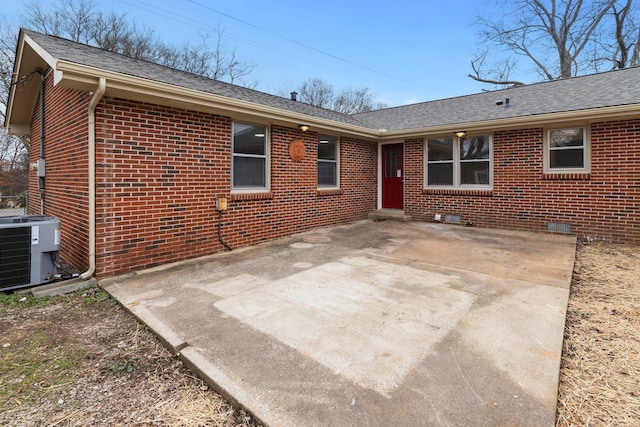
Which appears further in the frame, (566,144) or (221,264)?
(566,144)

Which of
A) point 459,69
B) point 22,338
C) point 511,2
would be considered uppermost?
point 511,2

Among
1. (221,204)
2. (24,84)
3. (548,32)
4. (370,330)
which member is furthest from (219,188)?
(548,32)

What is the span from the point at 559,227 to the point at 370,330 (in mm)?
6784

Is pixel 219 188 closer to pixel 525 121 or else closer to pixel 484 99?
pixel 525 121

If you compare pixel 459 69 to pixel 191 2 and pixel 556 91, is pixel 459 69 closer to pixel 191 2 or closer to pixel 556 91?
pixel 556 91

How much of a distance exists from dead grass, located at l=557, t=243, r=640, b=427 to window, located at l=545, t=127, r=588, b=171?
11.6ft

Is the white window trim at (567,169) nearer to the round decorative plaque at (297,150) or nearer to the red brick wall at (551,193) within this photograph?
the red brick wall at (551,193)

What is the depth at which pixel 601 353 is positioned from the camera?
247cm

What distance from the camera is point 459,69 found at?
813 inches

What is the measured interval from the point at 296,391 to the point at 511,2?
24.4m

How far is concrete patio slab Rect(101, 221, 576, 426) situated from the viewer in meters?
1.91

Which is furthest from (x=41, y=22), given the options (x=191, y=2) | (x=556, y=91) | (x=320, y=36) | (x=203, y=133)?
(x=556, y=91)

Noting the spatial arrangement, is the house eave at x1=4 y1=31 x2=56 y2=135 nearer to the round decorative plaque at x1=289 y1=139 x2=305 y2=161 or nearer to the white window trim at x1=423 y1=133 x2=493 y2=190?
the round decorative plaque at x1=289 y1=139 x2=305 y2=161

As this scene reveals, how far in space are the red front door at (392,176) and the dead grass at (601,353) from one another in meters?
5.61
